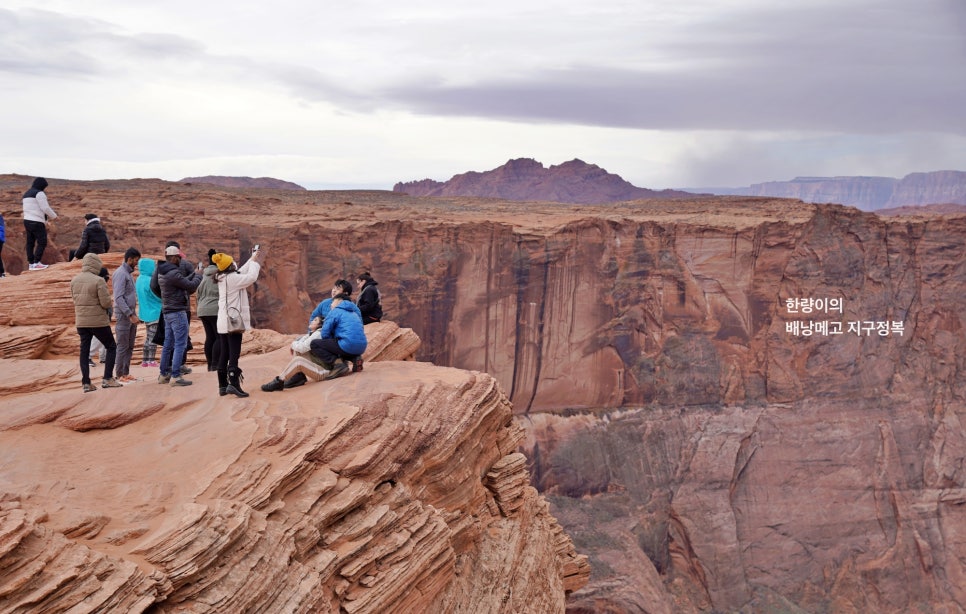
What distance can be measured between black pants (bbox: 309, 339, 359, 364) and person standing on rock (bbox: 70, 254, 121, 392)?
2.99 metres

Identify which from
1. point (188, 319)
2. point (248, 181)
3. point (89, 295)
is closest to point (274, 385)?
point (188, 319)

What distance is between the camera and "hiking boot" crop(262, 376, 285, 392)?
12.0m

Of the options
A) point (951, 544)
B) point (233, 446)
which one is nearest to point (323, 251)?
point (233, 446)

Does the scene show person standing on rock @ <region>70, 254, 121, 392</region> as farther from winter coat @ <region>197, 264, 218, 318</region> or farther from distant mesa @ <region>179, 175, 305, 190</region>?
distant mesa @ <region>179, 175, 305, 190</region>

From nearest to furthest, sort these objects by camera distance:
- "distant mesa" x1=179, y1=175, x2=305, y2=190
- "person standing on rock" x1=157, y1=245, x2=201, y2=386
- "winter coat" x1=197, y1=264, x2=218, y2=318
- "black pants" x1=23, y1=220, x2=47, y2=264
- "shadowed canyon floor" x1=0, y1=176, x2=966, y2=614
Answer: "winter coat" x1=197, y1=264, x2=218, y2=318 < "person standing on rock" x1=157, y1=245, x2=201, y2=386 < "black pants" x1=23, y1=220, x2=47, y2=264 < "shadowed canyon floor" x1=0, y1=176, x2=966, y2=614 < "distant mesa" x1=179, y1=175, x2=305, y2=190

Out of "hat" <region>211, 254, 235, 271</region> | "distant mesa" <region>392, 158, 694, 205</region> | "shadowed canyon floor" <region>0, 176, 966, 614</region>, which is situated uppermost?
"distant mesa" <region>392, 158, 694, 205</region>

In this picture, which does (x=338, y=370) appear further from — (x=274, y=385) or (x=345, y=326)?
(x=274, y=385)

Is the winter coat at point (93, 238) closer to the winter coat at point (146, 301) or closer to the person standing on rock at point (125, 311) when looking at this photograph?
the winter coat at point (146, 301)

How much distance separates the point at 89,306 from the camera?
11719 mm

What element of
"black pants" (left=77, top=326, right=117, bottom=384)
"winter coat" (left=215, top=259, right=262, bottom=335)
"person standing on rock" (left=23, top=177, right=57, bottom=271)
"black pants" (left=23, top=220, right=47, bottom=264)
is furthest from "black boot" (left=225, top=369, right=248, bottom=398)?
"black pants" (left=23, top=220, right=47, bottom=264)

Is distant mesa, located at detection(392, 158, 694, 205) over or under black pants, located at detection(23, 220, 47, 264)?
over

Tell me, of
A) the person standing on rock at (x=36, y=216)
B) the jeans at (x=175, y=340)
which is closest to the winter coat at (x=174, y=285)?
the jeans at (x=175, y=340)

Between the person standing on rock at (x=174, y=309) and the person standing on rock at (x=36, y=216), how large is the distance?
26.0ft

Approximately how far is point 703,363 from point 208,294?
36.6 metres
